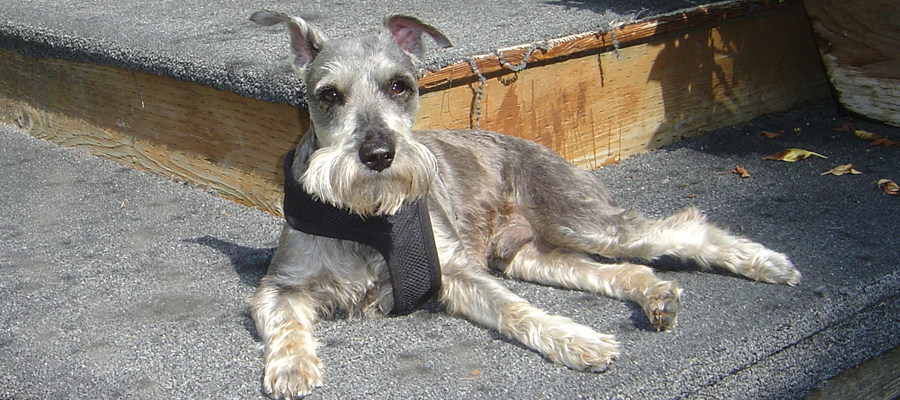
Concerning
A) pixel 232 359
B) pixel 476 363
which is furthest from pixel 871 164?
pixel 232 359

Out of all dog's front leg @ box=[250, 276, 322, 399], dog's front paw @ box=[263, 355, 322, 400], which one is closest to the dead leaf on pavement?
dog's front leg @ box=[250, 276, 322, 399]

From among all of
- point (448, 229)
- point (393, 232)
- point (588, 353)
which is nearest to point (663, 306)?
Answer: point (588, 353)

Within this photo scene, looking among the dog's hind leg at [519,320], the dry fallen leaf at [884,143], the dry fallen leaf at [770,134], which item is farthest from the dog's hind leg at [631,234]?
the dry fallen leaf at [884,143]

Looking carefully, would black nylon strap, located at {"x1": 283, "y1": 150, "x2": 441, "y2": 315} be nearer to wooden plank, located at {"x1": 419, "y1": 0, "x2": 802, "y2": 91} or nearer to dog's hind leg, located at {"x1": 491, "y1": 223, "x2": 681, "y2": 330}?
dog's hind leg, located at {"x1": 491, "y1": 223, "x2": 681, "y2": 330}

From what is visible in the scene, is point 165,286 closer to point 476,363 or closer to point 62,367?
point 62,367

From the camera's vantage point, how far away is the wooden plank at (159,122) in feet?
15.7

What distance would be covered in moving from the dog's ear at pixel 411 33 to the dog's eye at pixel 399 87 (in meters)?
0.35

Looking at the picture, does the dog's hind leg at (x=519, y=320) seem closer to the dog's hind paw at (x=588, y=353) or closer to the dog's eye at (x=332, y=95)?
the dog's hind paw at (x=588, y=353)

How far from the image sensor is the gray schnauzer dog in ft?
10.4

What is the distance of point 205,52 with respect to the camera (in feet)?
16.4

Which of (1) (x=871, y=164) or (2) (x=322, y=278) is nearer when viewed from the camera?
(2) (x=322, y=278)

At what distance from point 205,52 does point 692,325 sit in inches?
129

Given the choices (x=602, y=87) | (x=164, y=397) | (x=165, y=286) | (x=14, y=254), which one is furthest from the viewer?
(x=602, y=87)

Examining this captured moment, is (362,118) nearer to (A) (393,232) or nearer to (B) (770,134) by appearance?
(A) (393,232)
